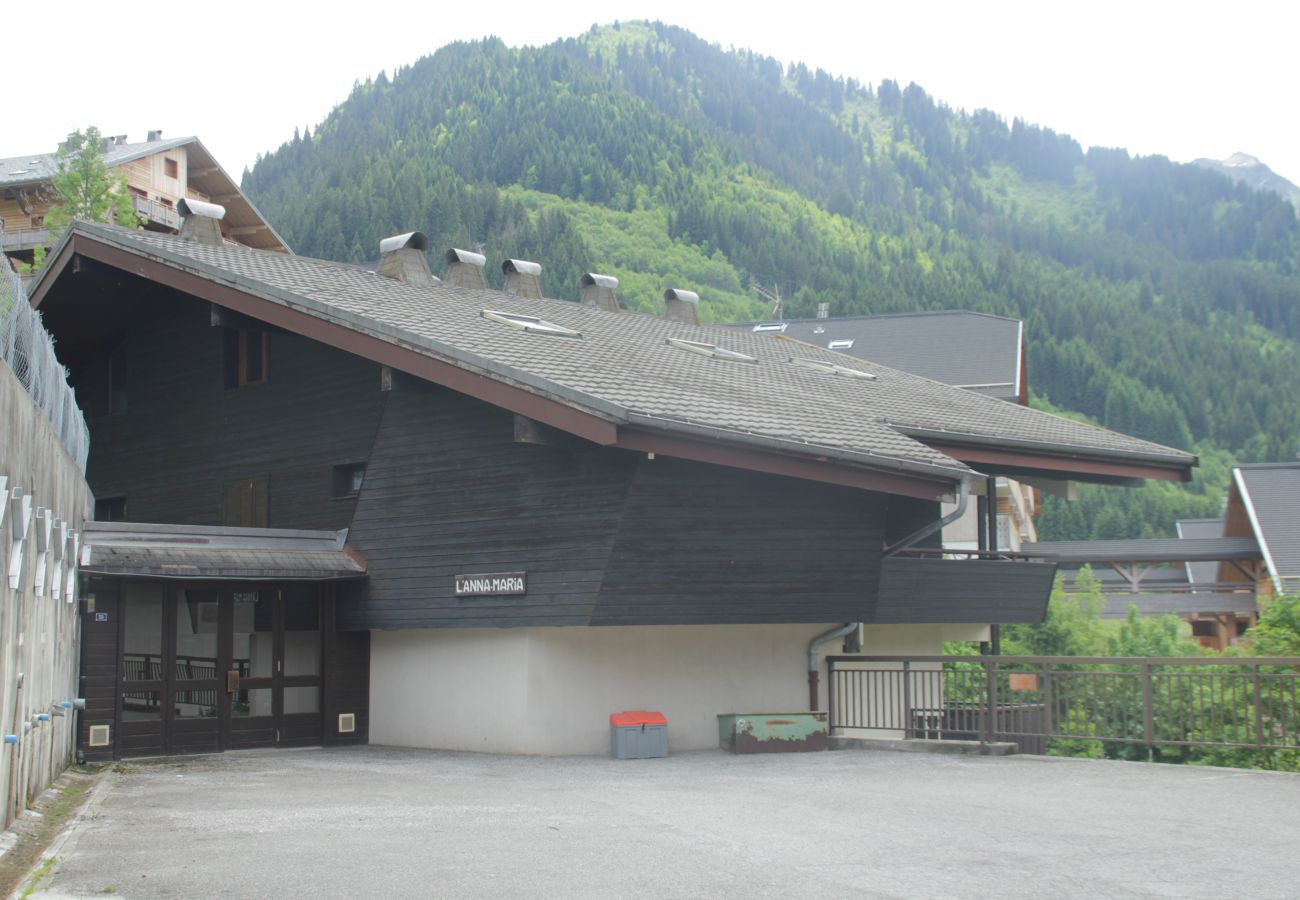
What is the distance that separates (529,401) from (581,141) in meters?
136

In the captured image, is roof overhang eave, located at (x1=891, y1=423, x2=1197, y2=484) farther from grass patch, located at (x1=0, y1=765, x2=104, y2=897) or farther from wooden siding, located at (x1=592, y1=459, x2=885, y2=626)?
grass patch, located at (x1=0, y1=765, x2=104, y2=897)

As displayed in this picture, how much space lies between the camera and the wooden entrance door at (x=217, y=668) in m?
16.9

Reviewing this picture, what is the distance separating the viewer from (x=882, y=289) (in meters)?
109

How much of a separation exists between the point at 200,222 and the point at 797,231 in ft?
393

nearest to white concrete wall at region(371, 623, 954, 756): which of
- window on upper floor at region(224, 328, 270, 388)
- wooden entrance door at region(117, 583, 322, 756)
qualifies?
wooden entrance door at region(117, 583, 322, 756)

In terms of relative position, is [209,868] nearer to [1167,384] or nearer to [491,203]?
[491,203]

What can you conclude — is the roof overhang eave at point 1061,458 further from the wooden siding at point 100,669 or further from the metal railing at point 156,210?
the metal railing at point 156,210

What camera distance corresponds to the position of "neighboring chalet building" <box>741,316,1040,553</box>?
44.0 meters

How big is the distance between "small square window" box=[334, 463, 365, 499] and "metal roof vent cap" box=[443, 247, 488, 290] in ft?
19.0

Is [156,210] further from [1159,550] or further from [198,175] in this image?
[1159,550]

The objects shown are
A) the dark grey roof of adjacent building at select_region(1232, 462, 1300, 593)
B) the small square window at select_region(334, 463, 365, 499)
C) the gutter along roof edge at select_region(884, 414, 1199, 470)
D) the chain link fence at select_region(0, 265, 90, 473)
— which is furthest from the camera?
the dark grey roof of adjacent building at select_region(1232, 462, 1300, 593)

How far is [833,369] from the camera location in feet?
80.5

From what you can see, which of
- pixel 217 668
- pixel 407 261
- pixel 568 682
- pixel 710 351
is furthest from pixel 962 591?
pixel 407 261

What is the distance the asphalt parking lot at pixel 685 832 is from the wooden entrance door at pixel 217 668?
4.66ft
